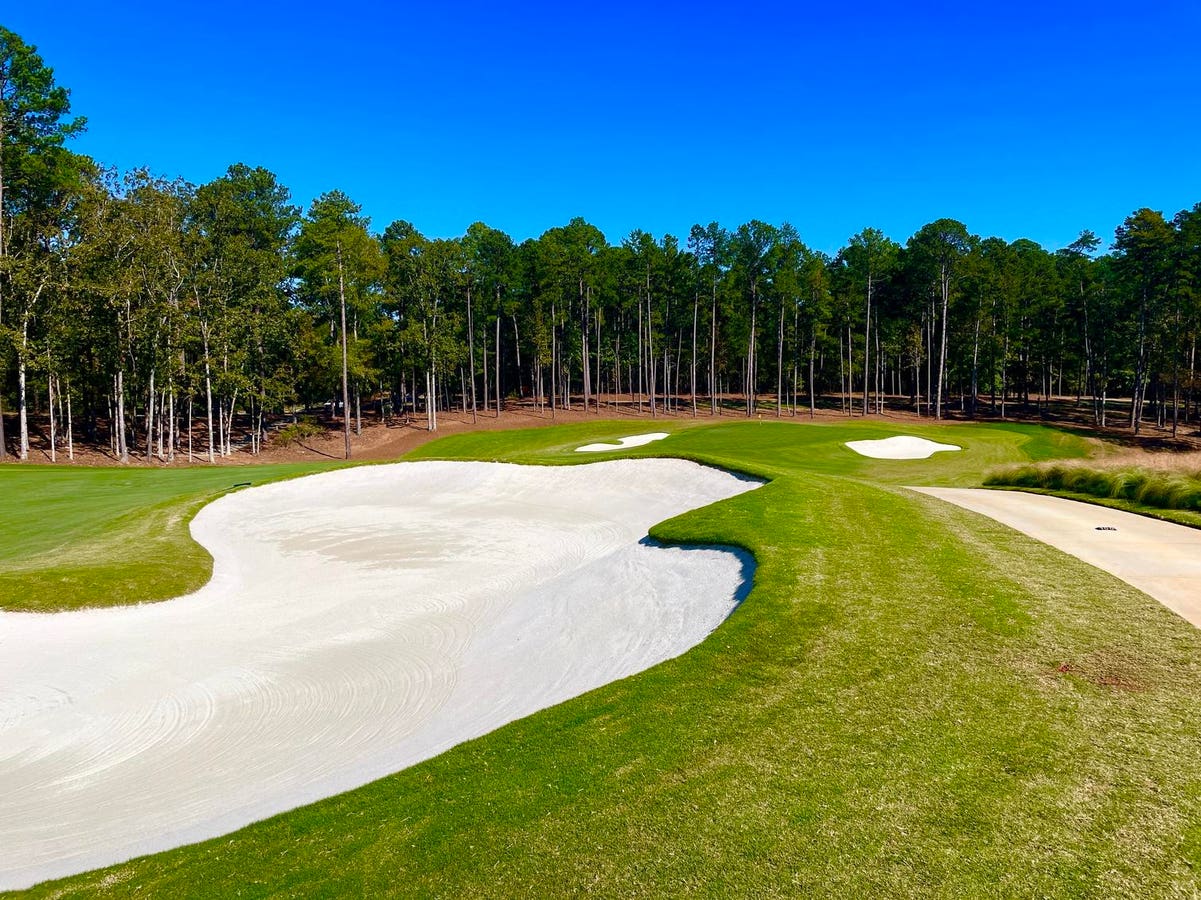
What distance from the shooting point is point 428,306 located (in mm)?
55844

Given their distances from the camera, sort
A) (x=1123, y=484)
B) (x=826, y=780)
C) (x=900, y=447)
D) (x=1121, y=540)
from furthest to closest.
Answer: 1. (x=900, y=447)
2. (x=1123, y=484)
3. (x=1121, y=540)
4. (x=826, y=780)

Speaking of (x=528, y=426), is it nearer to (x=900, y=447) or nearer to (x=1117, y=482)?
(x=900, y=447)

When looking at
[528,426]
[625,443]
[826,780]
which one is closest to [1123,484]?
[826,780]

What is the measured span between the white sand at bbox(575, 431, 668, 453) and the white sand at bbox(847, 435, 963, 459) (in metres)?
11.9

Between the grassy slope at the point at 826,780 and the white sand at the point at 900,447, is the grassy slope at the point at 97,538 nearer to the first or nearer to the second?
the grassy slope at the point at 826,780

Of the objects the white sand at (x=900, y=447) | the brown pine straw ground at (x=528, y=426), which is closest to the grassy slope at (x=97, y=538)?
the brown pine straw ground at (x=528, y=426)

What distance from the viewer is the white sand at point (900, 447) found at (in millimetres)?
33562

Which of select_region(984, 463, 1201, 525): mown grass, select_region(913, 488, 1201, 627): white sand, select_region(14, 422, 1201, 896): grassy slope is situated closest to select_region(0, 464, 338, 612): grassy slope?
select_region(14, 422, 1201, 896): grassy slope

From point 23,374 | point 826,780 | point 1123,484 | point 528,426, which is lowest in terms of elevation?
point 826,780

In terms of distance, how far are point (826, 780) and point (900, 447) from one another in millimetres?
33660

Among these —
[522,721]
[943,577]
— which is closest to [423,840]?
[522,721]

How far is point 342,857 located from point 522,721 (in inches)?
108

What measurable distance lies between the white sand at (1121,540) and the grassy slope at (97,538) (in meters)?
17.7

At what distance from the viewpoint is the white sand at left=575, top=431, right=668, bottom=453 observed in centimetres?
3781
